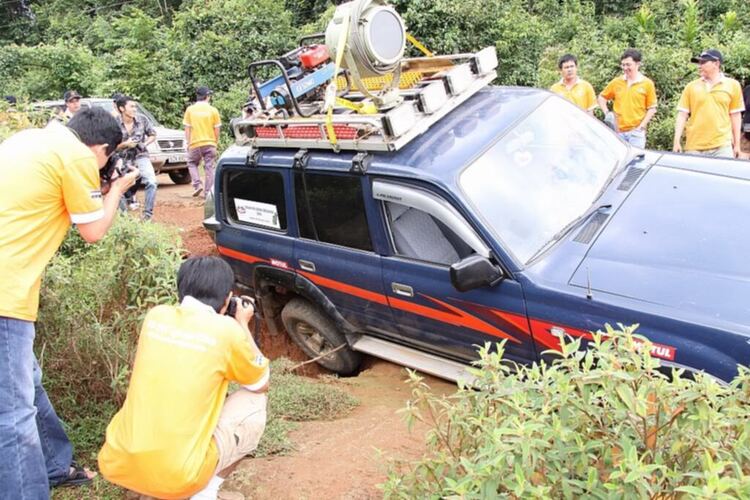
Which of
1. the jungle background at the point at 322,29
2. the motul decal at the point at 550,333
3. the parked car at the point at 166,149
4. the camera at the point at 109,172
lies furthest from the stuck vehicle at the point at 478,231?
the parked car at the point at 166,149

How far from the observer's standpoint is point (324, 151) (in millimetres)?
4430

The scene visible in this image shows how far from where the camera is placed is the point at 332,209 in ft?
14.4

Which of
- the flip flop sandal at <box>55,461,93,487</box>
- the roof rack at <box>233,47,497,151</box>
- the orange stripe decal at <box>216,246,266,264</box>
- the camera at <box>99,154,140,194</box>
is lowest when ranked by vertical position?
the flip flop sandal at <box>55,461,93,487</box>

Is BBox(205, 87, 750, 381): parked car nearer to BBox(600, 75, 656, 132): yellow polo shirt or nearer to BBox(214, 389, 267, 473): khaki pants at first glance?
BBox(214, 389, 267, 473): khaki pants

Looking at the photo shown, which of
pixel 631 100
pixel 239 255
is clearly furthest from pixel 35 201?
A: pixel 631 100

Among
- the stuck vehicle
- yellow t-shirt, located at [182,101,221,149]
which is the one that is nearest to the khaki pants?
the stuck vehicle

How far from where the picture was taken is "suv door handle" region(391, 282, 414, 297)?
A: 3969 mm

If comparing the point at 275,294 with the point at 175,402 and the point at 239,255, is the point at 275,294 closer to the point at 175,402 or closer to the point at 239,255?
the point at 239,255

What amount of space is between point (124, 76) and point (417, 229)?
17.8 metres

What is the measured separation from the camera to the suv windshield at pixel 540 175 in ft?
11.9

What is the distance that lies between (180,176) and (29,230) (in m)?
10.5

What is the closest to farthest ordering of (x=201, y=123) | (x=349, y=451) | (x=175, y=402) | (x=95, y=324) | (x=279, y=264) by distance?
(x=175, y=402) < (x=349, y=451) < (x=95, y=324) < (x=279, y=264) < (x=201, y=123)

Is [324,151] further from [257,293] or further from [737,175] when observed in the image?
[737,175]

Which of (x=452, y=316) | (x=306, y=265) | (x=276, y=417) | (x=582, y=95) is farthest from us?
(x=582, y=95)
